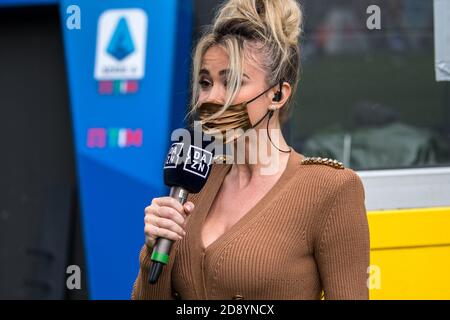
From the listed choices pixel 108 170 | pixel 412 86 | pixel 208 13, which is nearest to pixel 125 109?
pixel 108 170

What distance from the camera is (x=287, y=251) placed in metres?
1.84

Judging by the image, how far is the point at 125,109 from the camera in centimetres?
335

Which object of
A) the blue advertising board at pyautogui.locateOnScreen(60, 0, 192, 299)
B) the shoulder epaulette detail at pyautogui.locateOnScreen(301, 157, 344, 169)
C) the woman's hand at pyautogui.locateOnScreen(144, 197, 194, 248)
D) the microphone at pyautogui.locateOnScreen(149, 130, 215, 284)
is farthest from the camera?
the blue advertising board at pyautogui.locateOnScreen(60, 0, 192, 299)

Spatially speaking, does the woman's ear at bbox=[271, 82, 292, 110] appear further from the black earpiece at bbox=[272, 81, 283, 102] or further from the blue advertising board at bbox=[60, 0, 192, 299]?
the blue advertising board at bbox=[60, 0, 192, 299]

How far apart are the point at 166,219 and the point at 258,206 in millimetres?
289

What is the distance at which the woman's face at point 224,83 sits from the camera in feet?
6.49

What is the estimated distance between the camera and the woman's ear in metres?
2.03

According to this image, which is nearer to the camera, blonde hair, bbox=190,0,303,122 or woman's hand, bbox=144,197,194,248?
woman's hand, bbox=144,197,194,248

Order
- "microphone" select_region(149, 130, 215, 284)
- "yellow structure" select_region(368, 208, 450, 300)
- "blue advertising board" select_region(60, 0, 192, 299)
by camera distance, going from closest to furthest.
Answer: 1. "microphone" select_region(149, 130, 215, 284)
2. "yellow structure" select_region(368, 208, 450, 300)
3. "blue advertising board" select_region(60, 0, 192, 299)

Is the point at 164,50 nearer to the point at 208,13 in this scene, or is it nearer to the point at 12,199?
the point at 208,13

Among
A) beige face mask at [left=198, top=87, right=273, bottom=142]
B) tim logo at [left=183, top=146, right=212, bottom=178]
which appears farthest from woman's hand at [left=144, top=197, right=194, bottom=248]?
beige face mask at [left=198, top=87, right=273, bottom=142]

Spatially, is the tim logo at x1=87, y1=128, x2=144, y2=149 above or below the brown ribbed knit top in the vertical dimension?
above
